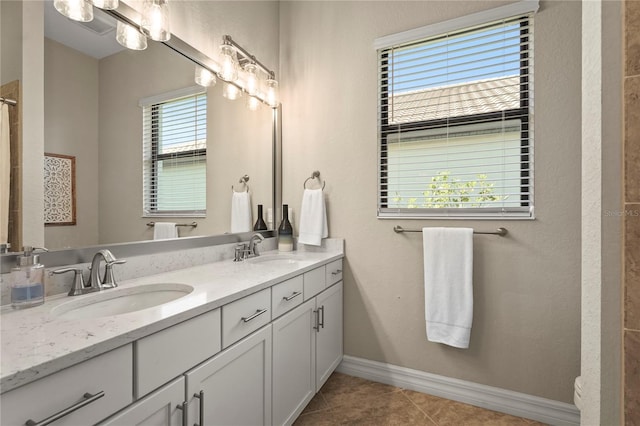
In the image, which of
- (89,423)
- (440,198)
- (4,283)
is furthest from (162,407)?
(440,198)

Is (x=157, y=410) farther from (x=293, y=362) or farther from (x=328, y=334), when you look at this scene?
(x=328, y=334)

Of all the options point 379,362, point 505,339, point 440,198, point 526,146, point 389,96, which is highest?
point 389,96

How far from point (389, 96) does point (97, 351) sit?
195 centimetres

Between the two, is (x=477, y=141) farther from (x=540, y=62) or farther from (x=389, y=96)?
(x=389, y=96)

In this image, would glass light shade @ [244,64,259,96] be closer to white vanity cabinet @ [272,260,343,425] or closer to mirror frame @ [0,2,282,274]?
mirror frame @ [0,2,282,274]

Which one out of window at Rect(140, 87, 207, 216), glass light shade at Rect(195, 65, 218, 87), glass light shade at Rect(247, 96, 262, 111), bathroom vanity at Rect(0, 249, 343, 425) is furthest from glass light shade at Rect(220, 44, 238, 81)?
bathroom vanity at Rect(0, 249, 343, 425)

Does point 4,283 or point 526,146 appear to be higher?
point 526,146

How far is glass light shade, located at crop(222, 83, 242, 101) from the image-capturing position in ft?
6.16

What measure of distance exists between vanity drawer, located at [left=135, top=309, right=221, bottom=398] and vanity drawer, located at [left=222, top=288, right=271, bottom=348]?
0.04 m

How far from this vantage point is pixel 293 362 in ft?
4.88

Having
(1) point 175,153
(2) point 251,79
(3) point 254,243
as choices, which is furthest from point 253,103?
(3) point 254,243

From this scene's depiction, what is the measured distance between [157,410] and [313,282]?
3.23 ft

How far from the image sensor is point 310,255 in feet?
6.63

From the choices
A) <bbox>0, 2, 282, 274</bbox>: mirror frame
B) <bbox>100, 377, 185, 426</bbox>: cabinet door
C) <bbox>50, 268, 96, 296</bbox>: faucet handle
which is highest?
<bbox>0, 2, 282, 274</bbox>: mirror frame
